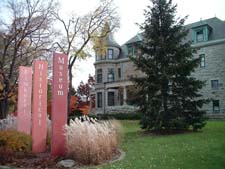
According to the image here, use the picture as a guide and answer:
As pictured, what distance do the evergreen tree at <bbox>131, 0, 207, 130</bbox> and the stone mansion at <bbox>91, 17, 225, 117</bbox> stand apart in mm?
9818

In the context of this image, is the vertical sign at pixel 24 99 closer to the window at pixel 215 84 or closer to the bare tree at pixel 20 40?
the bare tree at pixel 20 40

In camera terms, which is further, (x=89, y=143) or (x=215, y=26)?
(x=215, y=26)

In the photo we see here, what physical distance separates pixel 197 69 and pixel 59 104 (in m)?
28.8

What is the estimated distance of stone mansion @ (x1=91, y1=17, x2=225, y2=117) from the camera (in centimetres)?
3619

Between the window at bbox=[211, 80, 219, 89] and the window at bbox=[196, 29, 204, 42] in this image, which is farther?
the window at bbox=[196, 29, 204, 42]

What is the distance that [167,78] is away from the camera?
17.0 meters

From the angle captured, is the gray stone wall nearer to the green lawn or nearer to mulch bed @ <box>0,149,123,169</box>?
the green lawn

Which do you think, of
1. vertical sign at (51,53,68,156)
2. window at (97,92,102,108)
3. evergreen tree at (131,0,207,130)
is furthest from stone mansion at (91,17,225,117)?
vertical sign at (51,53,68,156)

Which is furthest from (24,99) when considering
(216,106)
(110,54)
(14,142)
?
(110,54)

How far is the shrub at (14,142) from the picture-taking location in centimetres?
1236

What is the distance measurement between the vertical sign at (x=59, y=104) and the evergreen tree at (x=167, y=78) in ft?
20.6

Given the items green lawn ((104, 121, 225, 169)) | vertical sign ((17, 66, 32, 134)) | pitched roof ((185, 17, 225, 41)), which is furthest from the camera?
pitched roof ((185, 17, 225, 41))

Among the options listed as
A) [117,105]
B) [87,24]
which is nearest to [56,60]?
[87,24]

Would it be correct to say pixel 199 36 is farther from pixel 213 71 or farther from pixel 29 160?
pixel 29 160
